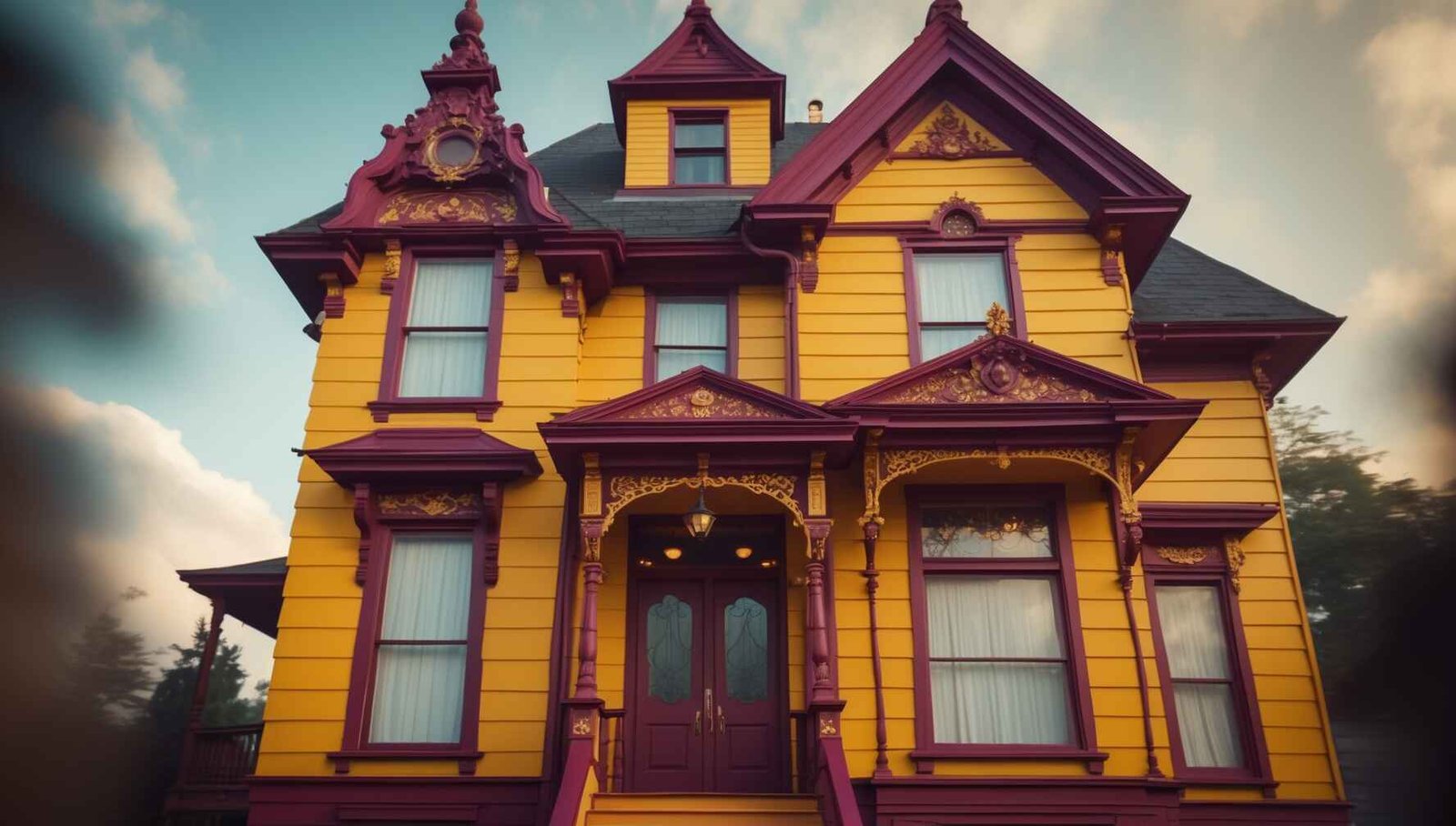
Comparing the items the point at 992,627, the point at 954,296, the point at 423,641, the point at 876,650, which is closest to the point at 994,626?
the point at 992,627

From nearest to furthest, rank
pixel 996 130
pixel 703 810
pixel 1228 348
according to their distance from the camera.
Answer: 1. pixel 703 810
2. pixel 1228 348
3. pixel 996 130

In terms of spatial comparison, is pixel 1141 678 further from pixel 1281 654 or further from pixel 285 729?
pixel 285 729

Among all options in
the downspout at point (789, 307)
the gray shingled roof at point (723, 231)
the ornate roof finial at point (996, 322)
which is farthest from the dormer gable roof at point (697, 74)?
the ornate roof finial at point (996, 322)

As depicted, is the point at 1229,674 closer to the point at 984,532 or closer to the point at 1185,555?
the point at 1185,555

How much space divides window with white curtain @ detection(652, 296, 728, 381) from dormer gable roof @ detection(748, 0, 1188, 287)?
1326 mm

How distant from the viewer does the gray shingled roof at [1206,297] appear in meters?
12.4

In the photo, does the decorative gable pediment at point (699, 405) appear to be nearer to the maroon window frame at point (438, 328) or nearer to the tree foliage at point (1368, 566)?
the maroon window frame at point (438, 328)

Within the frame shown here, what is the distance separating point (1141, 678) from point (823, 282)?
539 cm

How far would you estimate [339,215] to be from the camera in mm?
11852

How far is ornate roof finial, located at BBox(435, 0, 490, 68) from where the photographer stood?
1269cm

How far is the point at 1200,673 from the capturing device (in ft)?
36.9

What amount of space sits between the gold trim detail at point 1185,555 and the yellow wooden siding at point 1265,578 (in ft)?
1.57

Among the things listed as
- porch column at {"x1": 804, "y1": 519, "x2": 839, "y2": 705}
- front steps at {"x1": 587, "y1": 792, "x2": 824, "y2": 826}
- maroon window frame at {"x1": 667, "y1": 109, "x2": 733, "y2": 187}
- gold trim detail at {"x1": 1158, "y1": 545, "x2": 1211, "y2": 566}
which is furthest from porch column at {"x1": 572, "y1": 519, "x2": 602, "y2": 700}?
gold trim detail at {"x1": 1158, "y1": 545, "x2": 1211, "y2": 566}

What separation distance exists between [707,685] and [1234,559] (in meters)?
6.05
